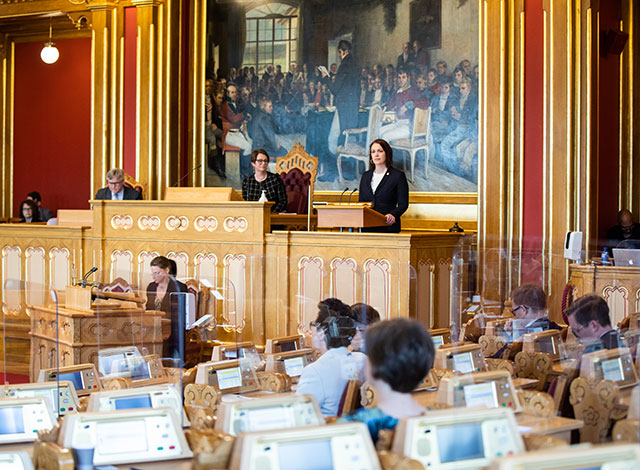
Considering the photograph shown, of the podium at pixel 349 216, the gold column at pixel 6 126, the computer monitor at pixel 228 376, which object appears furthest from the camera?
the gold column at pixel 6 126

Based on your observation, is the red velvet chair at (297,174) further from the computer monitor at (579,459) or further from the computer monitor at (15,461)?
the computer monitor at (579,459)

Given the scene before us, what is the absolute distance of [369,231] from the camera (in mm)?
8227

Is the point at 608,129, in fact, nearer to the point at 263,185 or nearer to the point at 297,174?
the point at 297,174

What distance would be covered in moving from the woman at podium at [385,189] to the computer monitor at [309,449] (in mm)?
5646

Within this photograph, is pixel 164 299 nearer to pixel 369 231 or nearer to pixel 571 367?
pixel 571 367

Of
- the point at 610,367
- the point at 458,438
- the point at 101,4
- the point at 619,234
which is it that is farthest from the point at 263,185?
the point at 458,438

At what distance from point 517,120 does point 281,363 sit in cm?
607

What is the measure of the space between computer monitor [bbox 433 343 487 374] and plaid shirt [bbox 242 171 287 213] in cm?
420

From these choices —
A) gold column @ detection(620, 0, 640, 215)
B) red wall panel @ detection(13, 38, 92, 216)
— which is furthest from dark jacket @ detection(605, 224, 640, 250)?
red wall panel @ detection(13, 38, 92, 216)

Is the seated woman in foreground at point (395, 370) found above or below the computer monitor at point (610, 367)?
above

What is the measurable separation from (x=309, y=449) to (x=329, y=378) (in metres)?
1.68

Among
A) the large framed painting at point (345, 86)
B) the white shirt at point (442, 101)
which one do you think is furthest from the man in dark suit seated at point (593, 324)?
the white shirt at point (442, 101)

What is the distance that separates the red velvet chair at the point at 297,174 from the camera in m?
10.2

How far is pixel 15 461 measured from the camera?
8.47 ft
